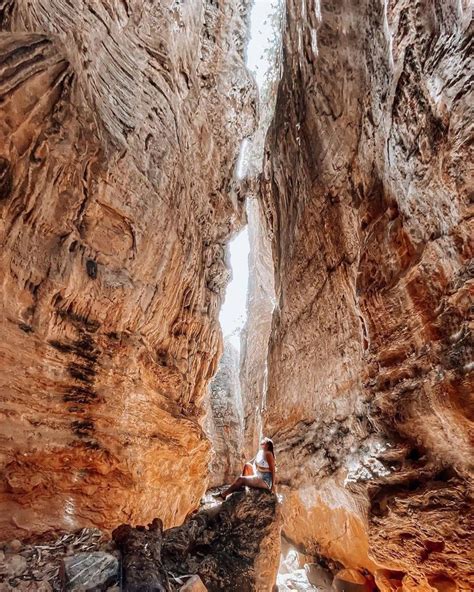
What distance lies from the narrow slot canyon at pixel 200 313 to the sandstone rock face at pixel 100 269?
0.03 meters

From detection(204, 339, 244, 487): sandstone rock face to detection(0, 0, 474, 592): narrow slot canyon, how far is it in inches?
354

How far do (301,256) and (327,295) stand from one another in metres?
1.43

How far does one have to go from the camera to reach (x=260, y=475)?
209 inches

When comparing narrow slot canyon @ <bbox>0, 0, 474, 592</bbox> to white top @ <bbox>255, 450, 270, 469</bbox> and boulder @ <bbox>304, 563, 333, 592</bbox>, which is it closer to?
boulder @ <bbox>304, 563, 333, 592</bbox>

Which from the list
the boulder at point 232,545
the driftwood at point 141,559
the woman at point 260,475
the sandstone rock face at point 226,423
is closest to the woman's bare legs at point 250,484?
the woman at point 260,475

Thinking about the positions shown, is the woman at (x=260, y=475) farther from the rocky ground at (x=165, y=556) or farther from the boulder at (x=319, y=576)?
the boulder at (x=319, y=576)

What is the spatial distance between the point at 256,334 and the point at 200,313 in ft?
36.3

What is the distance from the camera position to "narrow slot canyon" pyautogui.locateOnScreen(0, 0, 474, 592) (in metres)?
3.63

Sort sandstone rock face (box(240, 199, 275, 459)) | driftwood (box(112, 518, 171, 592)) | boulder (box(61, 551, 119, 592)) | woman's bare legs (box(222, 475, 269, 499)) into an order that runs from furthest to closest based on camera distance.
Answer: sandstone rock face (box(240, 199, 275, 459)) < woman's bare legs (box(222, 475, 269, 499)) < driftwood (box(112, 518, 171, 592)) < boulder (box(61, 551, 119, 592))

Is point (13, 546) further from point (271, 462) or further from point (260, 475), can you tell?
point (271, 462)

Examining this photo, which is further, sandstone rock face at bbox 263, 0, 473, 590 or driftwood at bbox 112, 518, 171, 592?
sandstone rock face at bbox 263, 0, 473, 590

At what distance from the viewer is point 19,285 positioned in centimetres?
391

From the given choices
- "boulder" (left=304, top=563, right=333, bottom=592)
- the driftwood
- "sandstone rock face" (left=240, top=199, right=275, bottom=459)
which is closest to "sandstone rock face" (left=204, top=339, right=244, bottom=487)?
"sandstone rock face" (left=240, top=199, right=275, bottom=459)

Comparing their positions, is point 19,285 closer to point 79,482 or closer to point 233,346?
point 79,482
